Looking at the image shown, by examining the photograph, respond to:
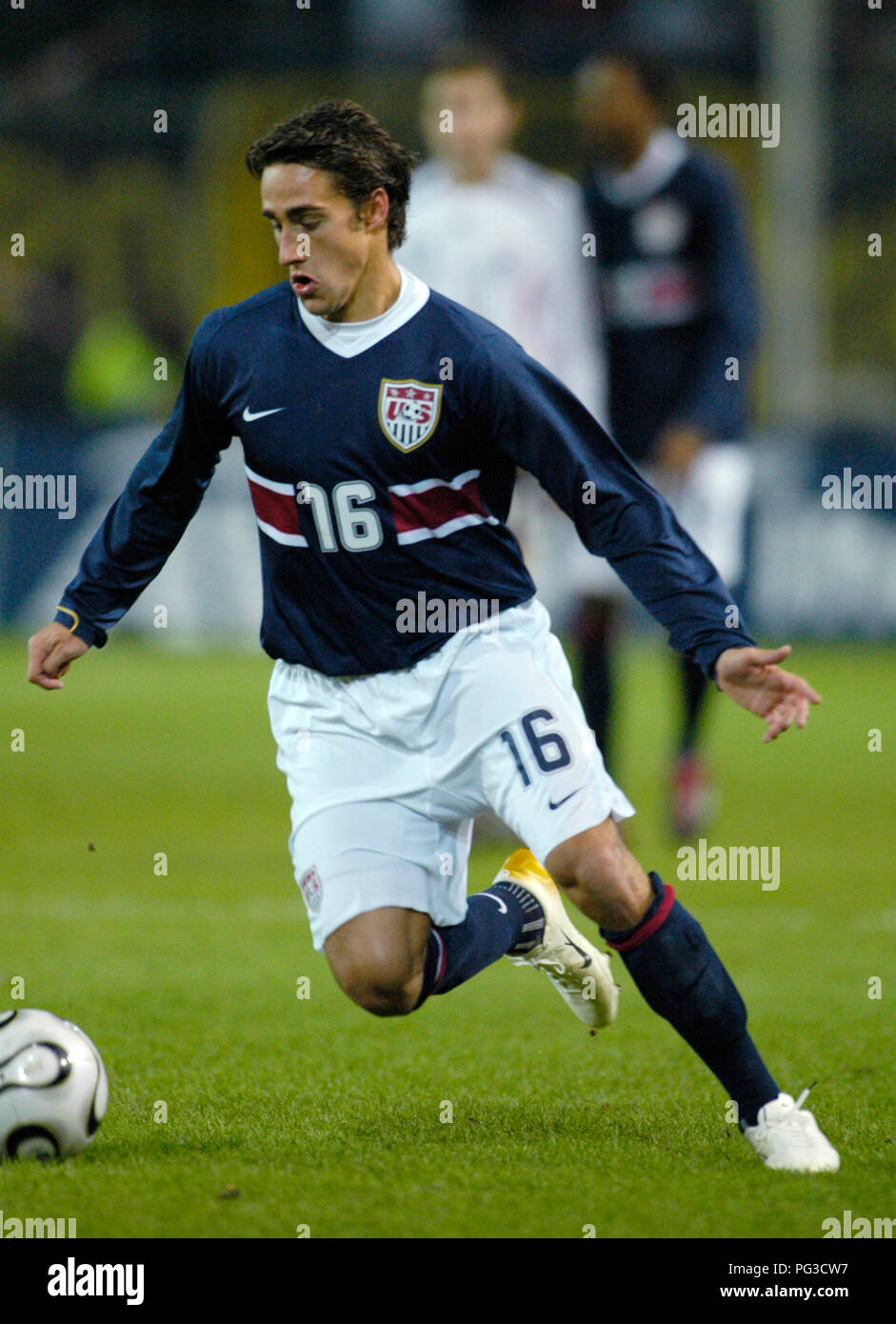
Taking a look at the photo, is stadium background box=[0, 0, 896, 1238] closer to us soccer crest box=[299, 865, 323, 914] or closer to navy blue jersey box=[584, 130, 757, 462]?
us soccer crest box=[299, 865, 323, 914]

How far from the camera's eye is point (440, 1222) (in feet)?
10.5

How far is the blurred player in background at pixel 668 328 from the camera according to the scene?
7629 mm

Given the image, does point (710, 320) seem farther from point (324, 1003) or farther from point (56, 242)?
point (56, 242)

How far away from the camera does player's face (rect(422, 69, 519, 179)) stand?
7352 mm

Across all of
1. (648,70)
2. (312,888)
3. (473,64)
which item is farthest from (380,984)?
(648,70)

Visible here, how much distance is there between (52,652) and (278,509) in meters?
0.57

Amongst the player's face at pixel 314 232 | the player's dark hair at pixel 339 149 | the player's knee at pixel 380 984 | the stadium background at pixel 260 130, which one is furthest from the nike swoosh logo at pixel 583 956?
the stadium background at pixel 260 130

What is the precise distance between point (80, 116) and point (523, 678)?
18.4 meters

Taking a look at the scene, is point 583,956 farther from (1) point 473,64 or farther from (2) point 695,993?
(1) point 473,64

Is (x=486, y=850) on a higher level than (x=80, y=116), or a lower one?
lower

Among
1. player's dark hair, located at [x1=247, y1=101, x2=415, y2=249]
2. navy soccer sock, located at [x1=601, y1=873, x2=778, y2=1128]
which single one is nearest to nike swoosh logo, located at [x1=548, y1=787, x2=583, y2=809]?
navy soccer sock, located at [x1=601, y1=873, x2=778, y2=1128]

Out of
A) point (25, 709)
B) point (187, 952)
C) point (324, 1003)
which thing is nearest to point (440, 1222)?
A: point (324, 1003)

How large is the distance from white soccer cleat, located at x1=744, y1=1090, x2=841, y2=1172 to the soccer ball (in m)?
1.24

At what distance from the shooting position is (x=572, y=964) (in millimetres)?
4391
